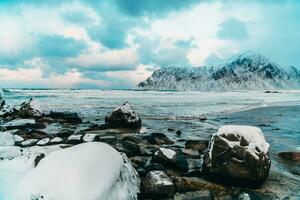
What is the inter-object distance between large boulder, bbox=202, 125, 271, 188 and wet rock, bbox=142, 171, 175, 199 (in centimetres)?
129

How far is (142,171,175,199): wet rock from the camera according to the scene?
656cm

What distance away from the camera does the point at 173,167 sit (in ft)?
27.2

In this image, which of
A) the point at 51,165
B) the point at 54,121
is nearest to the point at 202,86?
the point at 54,121

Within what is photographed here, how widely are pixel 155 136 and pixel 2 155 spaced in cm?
638

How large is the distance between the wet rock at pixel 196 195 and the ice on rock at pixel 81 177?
0.91 meters

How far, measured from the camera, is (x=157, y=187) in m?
6.61

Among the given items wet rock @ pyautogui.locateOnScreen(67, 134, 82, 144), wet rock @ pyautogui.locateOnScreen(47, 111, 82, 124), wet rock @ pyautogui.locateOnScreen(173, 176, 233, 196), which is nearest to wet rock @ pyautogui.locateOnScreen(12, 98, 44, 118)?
wet rock @ pyautogui.locateOnScreen(47, 111, 82, 124)

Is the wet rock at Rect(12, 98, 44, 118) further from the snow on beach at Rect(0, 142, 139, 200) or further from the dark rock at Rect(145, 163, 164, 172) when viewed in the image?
the snow on beach at Rect(0, 142, 139, 200)

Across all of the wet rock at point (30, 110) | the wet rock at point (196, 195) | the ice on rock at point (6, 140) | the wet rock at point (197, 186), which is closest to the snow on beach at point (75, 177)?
the wet rock at point (196, 195)

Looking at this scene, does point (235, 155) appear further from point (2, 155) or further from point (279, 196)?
point (2, 155)

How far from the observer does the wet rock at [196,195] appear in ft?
21.4

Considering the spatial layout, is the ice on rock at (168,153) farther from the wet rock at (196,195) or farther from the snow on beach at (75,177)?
the snow on beach at (75,177)

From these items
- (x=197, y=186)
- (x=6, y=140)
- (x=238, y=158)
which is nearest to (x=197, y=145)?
(x=238, y=158)

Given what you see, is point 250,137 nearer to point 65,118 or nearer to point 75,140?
point 75,140
